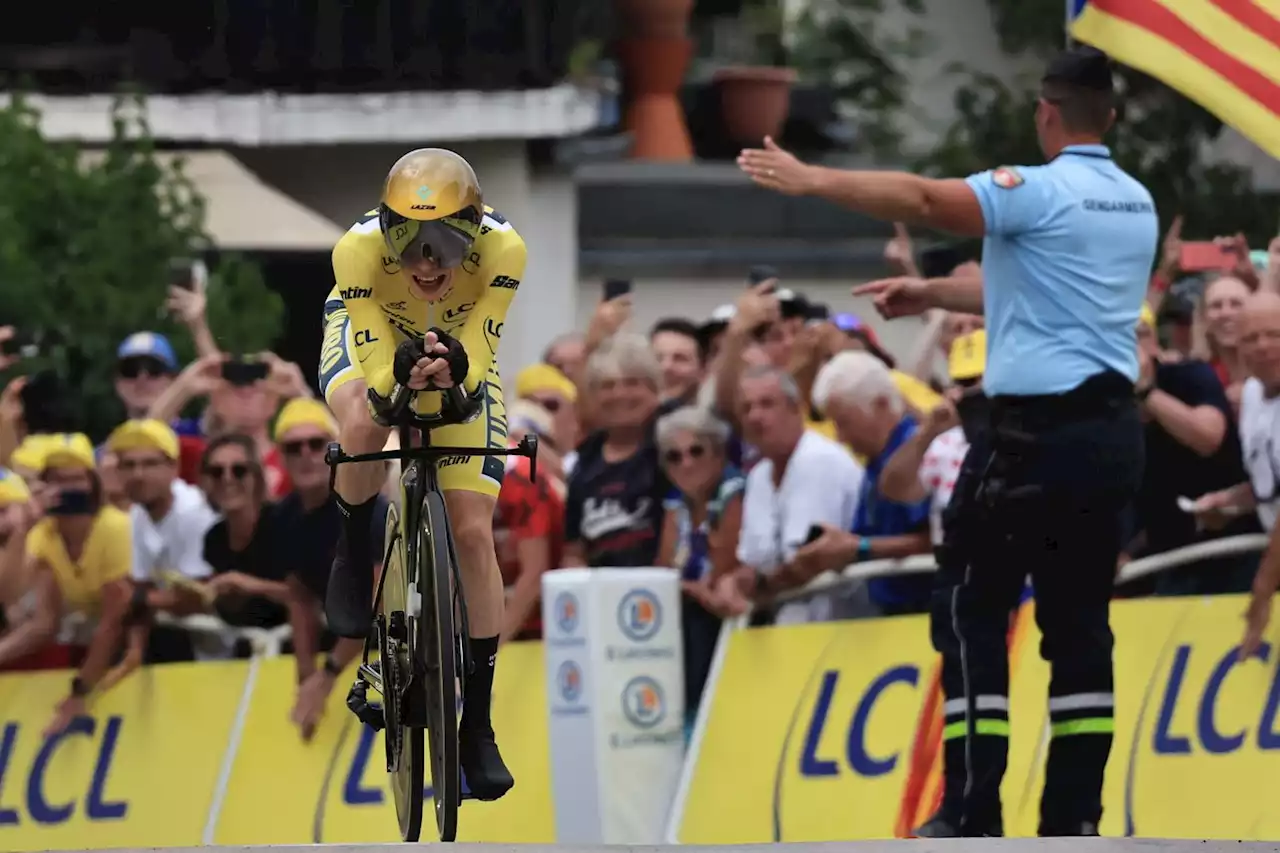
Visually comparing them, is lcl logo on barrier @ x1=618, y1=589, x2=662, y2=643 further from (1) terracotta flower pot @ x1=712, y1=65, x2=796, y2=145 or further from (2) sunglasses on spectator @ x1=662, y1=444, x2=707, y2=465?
(1) terracotta flower pot @ x1=712, y1=65, x2=796, y2=145

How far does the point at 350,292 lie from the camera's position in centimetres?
946

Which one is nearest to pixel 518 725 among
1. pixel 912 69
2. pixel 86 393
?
pixel 86 393

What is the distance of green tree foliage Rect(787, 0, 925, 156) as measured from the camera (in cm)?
2709

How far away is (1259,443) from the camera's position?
431 inches

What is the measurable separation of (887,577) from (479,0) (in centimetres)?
1313

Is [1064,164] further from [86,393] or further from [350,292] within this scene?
[86,393]

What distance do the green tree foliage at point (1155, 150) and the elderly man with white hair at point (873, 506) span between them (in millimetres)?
10069

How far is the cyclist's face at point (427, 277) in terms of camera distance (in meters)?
9.30

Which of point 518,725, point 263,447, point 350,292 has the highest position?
point 350,292

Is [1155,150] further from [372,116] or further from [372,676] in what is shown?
[372,676]

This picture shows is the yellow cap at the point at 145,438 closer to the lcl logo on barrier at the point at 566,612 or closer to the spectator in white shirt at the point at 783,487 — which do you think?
the lcl logo on barrier at the point at 566,612

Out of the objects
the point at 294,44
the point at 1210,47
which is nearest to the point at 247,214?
the point at 294,44

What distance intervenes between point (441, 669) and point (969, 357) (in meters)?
2.89

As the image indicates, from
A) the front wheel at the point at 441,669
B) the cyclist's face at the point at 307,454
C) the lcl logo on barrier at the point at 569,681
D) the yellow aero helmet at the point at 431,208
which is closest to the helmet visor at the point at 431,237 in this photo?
the yellow aero helmet at the point at 431,208
